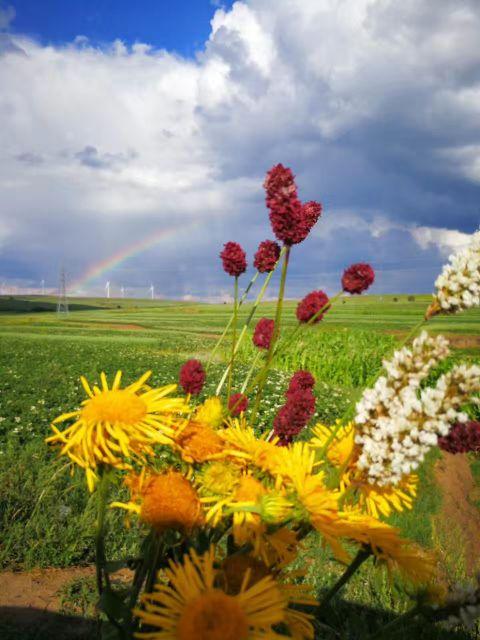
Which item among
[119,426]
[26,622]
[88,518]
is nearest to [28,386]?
[88,518]

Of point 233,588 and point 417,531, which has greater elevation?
point 233,588

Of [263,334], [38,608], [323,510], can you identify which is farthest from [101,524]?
[38,608]

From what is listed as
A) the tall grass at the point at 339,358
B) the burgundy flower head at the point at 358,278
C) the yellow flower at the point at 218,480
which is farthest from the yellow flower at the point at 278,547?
the tall grass at the point at 339,358

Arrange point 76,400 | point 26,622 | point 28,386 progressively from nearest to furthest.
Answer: point 26,622
point 76,400
point 28,386

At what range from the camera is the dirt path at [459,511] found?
4.70 meters

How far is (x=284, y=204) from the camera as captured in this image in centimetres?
126

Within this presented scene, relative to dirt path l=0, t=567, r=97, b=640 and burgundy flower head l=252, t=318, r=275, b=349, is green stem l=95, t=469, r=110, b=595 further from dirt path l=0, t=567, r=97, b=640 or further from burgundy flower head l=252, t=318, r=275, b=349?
dirt path l=0, t=567, r=97, b=640

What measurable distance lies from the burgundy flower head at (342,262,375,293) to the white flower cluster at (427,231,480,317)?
0.41 metres

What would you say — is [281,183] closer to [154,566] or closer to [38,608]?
[154,566]

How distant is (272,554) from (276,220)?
0.80 meters

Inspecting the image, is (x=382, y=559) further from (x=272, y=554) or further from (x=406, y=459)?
(x=406, y=459)

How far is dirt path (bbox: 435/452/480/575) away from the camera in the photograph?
470 cm

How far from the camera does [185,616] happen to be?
0.79m

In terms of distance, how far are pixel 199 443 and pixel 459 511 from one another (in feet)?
19.1
